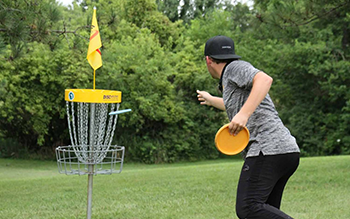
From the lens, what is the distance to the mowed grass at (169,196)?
5508 mm

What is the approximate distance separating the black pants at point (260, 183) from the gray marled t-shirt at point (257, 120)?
5 cm

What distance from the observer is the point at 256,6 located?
22.0 metres

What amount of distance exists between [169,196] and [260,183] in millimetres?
3871

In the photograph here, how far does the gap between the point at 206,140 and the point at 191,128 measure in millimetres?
836

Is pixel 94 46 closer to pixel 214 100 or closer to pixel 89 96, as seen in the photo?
pixel 89 96

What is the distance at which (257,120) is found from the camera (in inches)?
115

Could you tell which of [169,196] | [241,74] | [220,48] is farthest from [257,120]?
[169,196]

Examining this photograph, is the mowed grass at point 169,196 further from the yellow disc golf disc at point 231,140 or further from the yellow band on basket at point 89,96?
the yellow disc golf disc at point 231,140

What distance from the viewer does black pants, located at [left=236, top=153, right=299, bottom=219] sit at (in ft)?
9.37

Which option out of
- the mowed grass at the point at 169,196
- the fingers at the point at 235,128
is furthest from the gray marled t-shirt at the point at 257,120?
the mowed grass at the point at 169,196

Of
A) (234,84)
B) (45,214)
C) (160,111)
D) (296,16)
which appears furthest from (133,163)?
(234,84)

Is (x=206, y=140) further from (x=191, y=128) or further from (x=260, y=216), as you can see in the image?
(x=260, y=216)

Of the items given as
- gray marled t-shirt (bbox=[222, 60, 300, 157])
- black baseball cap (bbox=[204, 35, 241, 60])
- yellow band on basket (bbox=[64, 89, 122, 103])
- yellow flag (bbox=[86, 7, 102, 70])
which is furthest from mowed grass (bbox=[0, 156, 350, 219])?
black baseball cap (bbox=[204, 35, 241, 60])

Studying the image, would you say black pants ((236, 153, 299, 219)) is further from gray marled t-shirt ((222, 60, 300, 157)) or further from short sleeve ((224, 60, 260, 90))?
short sleeve ((224, 60, 260, 90))
